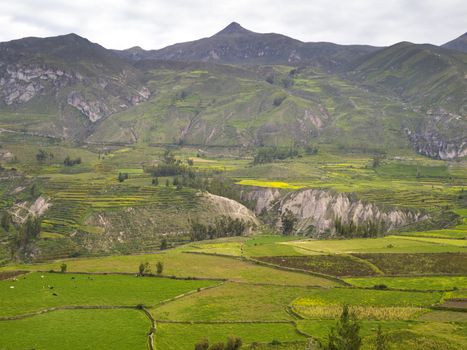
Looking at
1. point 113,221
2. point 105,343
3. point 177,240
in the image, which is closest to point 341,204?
point 177,240

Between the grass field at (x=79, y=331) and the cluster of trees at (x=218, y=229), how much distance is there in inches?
3335

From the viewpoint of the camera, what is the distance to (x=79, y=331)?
62562 mm

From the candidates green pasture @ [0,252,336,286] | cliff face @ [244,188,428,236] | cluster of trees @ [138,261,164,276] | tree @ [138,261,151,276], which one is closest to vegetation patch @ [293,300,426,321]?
green pasture @ [0,252,336,286]

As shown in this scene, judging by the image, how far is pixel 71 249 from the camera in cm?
13725

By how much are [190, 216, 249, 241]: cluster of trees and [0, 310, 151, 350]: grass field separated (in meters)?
84.7

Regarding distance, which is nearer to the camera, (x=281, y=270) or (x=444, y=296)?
(x=444, y=296)

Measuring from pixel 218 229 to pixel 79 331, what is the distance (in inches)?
3957

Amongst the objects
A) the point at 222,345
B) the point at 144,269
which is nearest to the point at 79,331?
the point at 222,345

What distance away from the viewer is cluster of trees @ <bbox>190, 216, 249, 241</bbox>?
15629 cm

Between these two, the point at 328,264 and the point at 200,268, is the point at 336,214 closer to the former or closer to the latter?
the point at 328,264

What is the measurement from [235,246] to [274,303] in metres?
52.3

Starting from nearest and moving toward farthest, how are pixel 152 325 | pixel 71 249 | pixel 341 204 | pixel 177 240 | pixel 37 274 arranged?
1. pixel 152 325
2. pixel 37 274
3. pixel 71 249
4. pixel 177 240
5. pixel 341 204

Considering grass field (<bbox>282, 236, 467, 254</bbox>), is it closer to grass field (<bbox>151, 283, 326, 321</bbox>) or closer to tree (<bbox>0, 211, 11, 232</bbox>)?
grass field (<bbox>151, 283, 326, 321</bbox>)

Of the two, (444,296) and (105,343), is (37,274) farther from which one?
(444,296)
